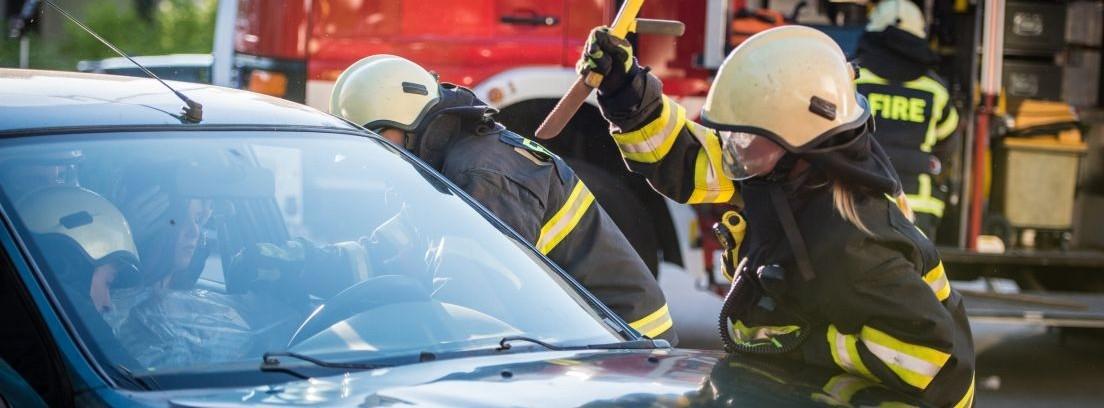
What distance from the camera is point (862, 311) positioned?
295cm

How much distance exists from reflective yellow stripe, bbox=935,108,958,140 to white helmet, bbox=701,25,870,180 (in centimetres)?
390

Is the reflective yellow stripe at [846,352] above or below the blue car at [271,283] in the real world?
below

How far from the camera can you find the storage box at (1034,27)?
7.78 m

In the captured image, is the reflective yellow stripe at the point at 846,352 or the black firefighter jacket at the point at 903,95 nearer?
the reflective yellow stripe at the point at 846,352

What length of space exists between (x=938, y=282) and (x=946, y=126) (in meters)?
4.01

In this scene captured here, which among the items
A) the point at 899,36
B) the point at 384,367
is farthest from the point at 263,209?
the point at 899,36

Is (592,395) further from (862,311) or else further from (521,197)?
(521,197)

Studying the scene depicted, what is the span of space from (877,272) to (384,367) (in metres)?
0.96

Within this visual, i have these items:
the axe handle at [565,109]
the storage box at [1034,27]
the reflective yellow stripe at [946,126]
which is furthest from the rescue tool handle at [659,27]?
the storage box at [1034,27]

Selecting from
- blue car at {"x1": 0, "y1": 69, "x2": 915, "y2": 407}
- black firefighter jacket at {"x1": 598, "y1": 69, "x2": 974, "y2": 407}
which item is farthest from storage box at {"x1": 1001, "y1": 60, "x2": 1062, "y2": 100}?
blue car at {"x1": 0, "y1": 69, "x2": 915, "y2": 407}

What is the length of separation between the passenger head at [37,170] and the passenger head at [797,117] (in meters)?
1.25

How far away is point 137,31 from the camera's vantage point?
21.3m

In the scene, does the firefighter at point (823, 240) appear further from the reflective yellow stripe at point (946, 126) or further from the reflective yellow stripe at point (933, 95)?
the reflective yellow stripe at point (946, 126)

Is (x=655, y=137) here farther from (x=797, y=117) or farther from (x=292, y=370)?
(x=292, y=370)
